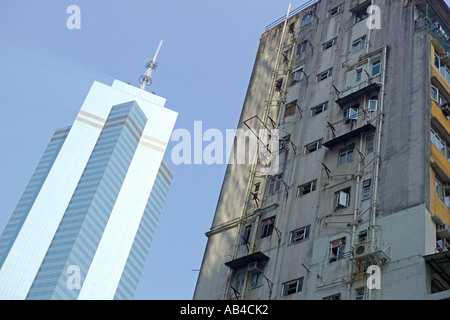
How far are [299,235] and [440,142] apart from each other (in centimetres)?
886

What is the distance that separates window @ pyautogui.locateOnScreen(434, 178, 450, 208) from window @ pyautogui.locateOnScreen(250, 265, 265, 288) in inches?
386

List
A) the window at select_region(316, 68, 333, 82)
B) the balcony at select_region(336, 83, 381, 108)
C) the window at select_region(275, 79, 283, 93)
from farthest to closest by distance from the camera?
the window at select_region(275, 79, 283, 93) → the window at select_region(316, 68, 333, 82) → the balcony at select_region(336, 83, 381, 108)

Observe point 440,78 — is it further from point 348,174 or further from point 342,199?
point 342,199

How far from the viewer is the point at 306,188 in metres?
35.6

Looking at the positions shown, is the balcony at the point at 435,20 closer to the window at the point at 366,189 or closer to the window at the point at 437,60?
the window at the point at 437,60

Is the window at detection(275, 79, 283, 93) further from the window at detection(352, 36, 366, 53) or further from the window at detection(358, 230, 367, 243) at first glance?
the window at detection(358, 230, 367, 243)

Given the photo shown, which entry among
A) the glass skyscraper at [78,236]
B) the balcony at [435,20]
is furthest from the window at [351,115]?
the glass skyscraper at [78,236]

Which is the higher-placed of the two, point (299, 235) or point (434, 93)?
point (434, 93)

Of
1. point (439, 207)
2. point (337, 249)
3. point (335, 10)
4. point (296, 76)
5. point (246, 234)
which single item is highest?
point (335, 10)

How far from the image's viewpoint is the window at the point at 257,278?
33688 millimetres

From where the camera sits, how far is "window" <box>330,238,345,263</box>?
30.6 m

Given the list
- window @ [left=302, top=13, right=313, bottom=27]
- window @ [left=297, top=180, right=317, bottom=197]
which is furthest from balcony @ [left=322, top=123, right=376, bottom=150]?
window @ [left=302, top=13, right=313, bottom=27]

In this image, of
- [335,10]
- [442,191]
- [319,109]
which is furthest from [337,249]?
[335,10]
